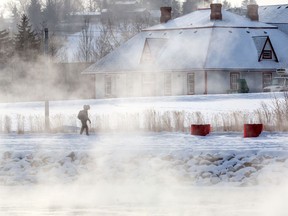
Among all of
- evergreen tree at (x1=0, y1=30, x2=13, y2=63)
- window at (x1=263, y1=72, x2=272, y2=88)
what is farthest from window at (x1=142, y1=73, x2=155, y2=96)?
evergreen tree at (x1=0, y1=30, x2=13, y2=63)

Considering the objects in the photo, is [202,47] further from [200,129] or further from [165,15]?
[200,129]

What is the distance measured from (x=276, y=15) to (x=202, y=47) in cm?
1265

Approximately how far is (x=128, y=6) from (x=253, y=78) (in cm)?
9487

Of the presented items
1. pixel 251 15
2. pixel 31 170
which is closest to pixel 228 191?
pixel 31 170

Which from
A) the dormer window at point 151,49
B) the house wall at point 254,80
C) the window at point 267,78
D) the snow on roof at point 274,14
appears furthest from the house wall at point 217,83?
the snow on roof at point 274,14

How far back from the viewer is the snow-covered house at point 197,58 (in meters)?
64.8

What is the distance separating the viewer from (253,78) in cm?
6556

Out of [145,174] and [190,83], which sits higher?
[190,83]

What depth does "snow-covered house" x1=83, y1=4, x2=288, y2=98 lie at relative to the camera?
64.8m

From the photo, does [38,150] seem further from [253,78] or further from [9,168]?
[253,78]

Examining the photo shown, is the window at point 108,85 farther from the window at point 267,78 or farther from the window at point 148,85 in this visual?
the window at point 267,78

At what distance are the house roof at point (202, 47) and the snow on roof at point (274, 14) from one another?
3.21 m

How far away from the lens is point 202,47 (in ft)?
219

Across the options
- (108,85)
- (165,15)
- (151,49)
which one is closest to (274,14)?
(165,15)
